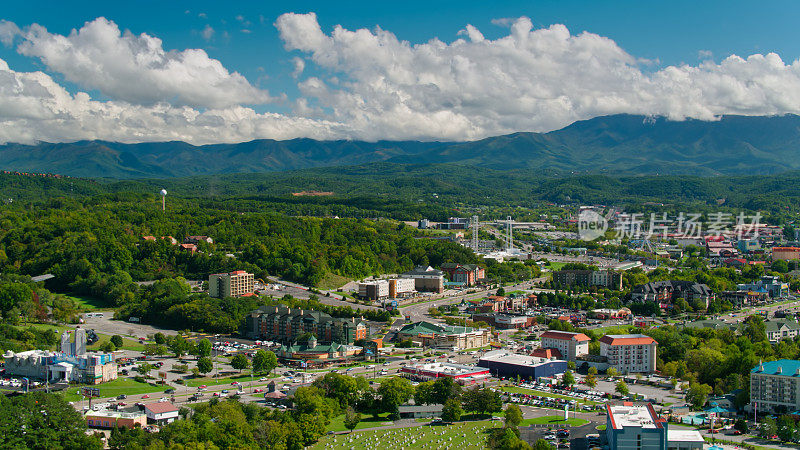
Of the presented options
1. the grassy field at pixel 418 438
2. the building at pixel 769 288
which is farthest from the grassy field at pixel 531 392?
the building at pixel 769 288

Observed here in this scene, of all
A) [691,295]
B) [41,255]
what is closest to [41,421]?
[41,255]

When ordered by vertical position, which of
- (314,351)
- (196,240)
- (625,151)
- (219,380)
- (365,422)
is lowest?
(365,422)

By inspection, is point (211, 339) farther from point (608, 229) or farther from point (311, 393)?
→ point (608, 229)

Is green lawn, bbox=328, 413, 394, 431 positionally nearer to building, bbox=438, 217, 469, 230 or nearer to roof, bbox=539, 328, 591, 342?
roof, bbox=539, 328, 591, 342

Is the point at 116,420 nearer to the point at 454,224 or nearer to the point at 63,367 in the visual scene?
the point at 63,367

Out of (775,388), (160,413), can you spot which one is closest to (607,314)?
(775,388)

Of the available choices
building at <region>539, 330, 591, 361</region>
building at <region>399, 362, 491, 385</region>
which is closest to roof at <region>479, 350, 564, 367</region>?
building at <region>399, 362, 491, 385</region>

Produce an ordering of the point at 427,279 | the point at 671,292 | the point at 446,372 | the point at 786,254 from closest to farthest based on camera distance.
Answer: the point at 446,372 → the point at 671,292 → the point at 427,279 → the point at 786,254
